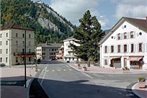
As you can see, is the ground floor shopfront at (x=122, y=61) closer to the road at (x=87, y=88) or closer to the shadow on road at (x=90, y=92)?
the road at (x=87, y=88)

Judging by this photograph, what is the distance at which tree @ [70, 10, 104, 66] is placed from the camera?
88375 mm

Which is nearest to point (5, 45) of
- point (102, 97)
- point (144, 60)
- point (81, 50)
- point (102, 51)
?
point (81, 50)

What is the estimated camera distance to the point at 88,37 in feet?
294

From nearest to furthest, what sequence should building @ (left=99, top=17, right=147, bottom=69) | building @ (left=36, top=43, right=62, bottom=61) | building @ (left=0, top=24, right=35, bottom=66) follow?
1. building @ (left=99, top=17, right=147, bottom=69)
2. building @ (left=0, top=24, right=35, bottom=66)
3. building @ (left=36, top=43, right=62, bottom=61)

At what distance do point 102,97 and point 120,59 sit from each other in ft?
150

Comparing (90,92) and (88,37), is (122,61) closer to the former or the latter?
(88,37)

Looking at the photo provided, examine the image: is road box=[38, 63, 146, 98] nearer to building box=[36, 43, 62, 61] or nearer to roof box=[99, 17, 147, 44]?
roof box=[99, 17, 147, 44]

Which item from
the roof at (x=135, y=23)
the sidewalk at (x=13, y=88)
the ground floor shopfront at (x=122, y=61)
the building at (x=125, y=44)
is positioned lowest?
the sidewalk at (x=13, y=88)

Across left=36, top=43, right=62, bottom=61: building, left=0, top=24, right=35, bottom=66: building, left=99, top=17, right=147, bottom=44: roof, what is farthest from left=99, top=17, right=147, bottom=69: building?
left=36, top=43, right=62, bottom=61: building

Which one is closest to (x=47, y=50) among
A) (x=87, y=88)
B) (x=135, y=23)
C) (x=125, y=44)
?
(x=125, y=44)

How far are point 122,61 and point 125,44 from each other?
366 cm

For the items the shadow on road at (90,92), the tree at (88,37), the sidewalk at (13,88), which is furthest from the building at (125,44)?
the shadow on road at (90,92)

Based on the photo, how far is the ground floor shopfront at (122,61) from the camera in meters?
63.5

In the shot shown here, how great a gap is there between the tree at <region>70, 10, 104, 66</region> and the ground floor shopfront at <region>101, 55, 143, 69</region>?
13202mm
